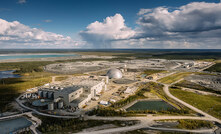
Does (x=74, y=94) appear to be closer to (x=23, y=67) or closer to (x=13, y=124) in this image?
(x=13, y=124)

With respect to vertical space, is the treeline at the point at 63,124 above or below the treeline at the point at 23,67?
below

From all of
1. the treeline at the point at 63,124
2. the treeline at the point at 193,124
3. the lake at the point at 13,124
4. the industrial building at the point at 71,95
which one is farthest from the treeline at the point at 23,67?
the treeline at the point at 193,124

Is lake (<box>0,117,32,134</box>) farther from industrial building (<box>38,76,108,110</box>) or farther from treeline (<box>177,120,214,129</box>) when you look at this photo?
treeline (<box>177,120,214,129</box>)

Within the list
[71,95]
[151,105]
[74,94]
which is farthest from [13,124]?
[151,105]

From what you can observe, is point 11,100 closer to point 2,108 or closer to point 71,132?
point 2,108

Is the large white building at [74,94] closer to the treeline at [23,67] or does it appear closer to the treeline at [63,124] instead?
the treeline at [63,124]

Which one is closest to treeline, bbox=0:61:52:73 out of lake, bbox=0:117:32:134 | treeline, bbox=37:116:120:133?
lake, bbox=0:117:32:134
